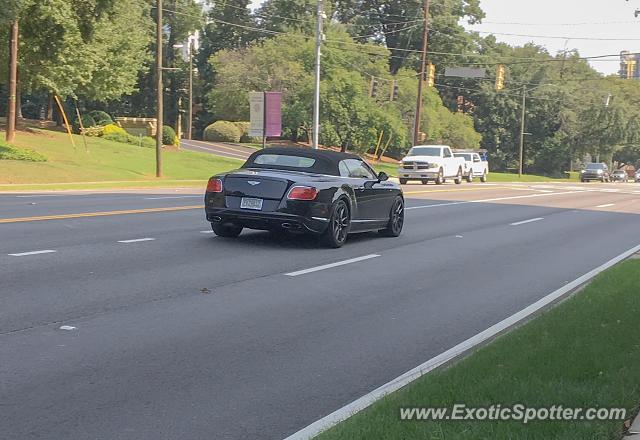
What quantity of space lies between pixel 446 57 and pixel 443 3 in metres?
5.68

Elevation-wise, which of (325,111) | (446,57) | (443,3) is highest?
(443,3)

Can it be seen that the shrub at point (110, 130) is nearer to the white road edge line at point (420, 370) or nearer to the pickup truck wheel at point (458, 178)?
the pickup truck wheel at point (458, 178)

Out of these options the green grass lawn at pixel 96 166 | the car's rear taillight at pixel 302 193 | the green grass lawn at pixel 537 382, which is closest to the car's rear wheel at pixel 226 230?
the car's rear taillight at pixel 302 193

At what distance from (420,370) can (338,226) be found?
275 inches

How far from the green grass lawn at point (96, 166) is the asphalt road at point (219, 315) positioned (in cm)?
1564

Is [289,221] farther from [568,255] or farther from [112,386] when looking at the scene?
[112,386]

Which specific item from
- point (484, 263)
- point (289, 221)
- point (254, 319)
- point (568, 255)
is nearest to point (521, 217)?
point (568, 255)

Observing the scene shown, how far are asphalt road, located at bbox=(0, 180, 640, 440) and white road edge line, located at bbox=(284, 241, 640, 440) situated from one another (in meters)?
0.12

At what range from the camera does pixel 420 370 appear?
6.43 metres

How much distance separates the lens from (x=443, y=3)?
283ft

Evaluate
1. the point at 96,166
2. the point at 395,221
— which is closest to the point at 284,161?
the point at 395,221

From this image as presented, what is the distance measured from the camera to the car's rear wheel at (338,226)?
13086 millimetres

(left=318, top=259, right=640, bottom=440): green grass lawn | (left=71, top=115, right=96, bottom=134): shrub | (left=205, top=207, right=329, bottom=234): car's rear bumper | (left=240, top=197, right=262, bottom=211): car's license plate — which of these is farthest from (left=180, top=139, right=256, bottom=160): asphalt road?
(left=318, top=259, right=640, bottom=440): green grass lawn

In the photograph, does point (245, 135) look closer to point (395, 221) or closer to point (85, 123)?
point (85, 123)
